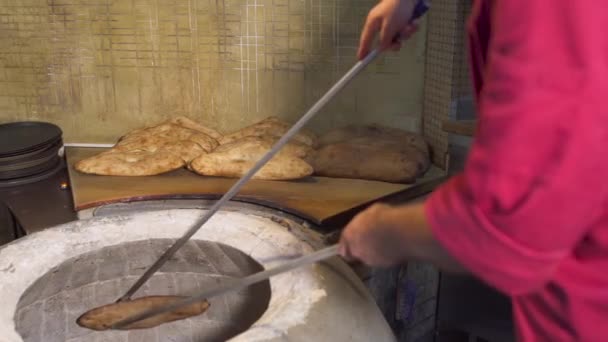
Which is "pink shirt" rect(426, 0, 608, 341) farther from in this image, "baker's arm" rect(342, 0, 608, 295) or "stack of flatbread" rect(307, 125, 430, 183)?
"stack of flatbread" rect(307, 125, 430, 183)

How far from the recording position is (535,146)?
0.49 metres

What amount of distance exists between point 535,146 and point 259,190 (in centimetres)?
122

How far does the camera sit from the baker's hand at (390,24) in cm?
107

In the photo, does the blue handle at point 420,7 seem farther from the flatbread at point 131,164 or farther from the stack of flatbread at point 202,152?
the flatbread at point 131,164

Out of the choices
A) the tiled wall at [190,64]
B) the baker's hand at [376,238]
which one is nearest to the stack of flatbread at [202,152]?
the tiled wall at [190,64]

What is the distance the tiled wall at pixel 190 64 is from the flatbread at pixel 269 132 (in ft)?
0.30

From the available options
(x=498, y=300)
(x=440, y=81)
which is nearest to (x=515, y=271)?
(x=498, y=300)

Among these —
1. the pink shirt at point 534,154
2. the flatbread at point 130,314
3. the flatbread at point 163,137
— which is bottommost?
the flatbread at point 130,314

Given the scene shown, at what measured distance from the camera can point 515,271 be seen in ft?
1.75

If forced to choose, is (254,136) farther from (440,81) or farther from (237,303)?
(237,303)

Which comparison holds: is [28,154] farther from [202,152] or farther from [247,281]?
[247,281]

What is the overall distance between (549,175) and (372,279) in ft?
3.83

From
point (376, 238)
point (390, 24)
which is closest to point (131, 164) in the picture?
point (390, 24)

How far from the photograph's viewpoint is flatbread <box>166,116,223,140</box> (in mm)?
2107
